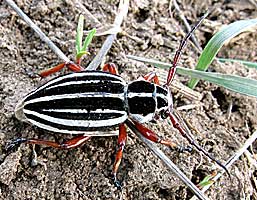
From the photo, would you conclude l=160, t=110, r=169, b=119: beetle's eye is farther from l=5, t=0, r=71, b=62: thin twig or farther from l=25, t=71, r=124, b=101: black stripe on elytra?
l=5, t=0, r=71, b=62: thin twig

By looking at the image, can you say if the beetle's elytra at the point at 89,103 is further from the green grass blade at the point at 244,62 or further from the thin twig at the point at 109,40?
the green grass blade at the point at 244,62

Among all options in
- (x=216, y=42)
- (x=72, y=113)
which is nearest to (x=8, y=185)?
(x=72, y=113)

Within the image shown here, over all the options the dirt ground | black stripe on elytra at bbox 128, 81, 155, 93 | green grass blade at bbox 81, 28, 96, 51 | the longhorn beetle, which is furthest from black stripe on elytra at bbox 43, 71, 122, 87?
the dirt ground

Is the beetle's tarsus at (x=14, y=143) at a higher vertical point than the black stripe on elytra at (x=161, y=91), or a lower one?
lower

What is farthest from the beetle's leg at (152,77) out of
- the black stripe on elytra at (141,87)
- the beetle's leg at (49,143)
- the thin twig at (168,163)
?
the beetle's leg at (49,143)

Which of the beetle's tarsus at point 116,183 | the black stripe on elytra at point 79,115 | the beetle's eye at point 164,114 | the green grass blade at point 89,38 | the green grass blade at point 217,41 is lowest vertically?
the beetle's tarsus at point 116,183

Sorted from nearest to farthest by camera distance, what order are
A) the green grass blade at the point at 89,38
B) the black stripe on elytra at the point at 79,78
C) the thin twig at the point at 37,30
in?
the black stripe on elytra at the point at 79,78 → the green grass blade at the point at 89,38 → the thin twig at the point at 37,30

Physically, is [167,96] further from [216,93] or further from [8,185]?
[8,185]

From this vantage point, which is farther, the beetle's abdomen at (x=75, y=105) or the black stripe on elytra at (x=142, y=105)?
the black stripe on elytra at (x=142, y=105)
